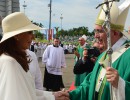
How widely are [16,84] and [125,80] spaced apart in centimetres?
113

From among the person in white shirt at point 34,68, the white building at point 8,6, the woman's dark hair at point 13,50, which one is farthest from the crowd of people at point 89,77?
the white building at point 8,6

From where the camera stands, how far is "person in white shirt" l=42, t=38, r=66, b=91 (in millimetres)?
11891

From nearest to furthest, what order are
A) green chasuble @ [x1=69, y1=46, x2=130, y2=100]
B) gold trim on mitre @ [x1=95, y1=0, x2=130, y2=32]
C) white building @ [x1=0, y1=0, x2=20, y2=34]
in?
green chasuble @ [x1=69, y1=46, x2=130, y2=100] → gold trim on mitre @ [x1=95, y1=0, x2=130, y2=32] → white building @ [x1=0, y1=0, x2=20, y2=34]

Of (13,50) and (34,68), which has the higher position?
(13,50)

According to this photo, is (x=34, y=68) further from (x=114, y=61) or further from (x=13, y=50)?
(x=13, y=50)

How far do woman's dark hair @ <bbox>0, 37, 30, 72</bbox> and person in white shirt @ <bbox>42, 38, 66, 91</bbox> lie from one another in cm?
814

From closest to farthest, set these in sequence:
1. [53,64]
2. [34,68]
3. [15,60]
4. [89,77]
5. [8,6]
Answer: [15,60], [89,77], [34,68], [8,6], [53,64]

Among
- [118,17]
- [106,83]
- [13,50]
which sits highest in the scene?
[118,17]

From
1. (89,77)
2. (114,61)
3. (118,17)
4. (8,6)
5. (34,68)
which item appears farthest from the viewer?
(8,6)

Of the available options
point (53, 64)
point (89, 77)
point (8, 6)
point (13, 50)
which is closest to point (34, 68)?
point (89, 77)

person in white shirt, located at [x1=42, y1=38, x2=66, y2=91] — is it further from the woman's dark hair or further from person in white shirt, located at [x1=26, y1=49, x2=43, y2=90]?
the woman's dark hair

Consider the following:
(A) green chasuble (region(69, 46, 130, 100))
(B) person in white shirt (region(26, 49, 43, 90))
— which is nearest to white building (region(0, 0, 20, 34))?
(B) person in white shirt (region(26, 49, 43, 90))

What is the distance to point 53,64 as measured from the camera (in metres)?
11.8

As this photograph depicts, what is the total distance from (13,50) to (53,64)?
821cm
